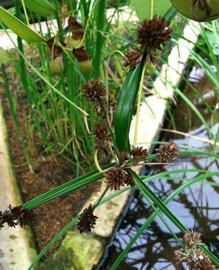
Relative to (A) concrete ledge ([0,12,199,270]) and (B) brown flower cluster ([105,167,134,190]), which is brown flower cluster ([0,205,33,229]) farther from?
(A) concrete ledge ([0,12,199,270])

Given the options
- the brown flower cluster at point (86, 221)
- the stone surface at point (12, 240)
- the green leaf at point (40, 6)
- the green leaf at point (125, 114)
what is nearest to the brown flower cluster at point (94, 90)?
the green leaf at point (125, 114)

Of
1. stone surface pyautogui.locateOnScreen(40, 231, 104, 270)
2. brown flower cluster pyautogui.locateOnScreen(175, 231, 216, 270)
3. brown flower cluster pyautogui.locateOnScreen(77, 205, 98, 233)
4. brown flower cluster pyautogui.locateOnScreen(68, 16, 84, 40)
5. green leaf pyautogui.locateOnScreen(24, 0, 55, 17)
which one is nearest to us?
brown flower cluster pyautogui.locateOnScreen(175, 231, 216, 270)

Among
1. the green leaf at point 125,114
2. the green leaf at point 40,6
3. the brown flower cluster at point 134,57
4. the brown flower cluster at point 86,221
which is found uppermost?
the green leaf at point 40,6

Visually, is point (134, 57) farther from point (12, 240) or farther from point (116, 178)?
point (12, 240)

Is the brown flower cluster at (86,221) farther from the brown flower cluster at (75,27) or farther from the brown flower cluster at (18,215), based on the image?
the brown flower cluster at (75,27)

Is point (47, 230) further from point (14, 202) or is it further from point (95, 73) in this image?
point (95, 73)

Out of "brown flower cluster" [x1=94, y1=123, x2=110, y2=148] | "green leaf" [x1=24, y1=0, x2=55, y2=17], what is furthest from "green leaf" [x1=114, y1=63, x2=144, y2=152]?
"green leaf" [x1=24, y1=0, x2=55, y2=17]

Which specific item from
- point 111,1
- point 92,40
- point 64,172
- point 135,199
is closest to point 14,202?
point 64,172
